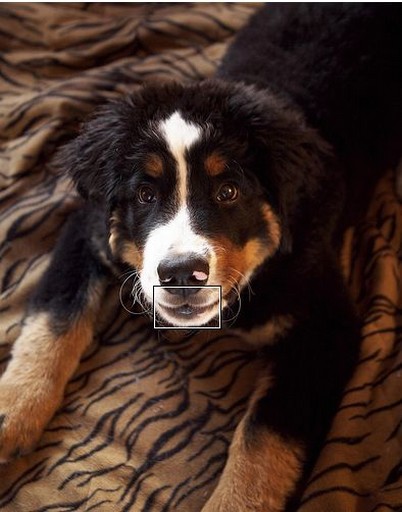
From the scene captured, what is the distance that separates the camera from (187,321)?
1.87m

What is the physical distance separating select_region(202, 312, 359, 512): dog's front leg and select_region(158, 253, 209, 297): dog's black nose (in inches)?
20.4

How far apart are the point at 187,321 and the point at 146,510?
57 cm

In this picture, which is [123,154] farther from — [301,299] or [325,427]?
[325,427]

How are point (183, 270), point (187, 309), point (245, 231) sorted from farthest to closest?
1. point (245, 231)
2. point (187, 309)
3. point (183, 270)

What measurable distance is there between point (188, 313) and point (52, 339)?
560mm

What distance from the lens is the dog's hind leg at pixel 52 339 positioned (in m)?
1.99

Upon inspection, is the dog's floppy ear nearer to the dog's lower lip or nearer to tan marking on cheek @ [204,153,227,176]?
tan marking on cheek @ [204,153,227,176]

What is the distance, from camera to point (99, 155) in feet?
6.60

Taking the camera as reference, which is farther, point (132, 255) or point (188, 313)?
point (132, 255)

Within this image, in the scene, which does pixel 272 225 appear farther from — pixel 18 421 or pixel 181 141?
pixel 18 421

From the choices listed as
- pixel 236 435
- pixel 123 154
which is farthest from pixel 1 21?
pixel 236 435

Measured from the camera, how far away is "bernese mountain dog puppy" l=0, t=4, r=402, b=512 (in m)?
1.85

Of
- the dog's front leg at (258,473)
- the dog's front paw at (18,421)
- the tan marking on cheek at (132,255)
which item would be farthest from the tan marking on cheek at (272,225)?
the dog's front paw at (18,421)

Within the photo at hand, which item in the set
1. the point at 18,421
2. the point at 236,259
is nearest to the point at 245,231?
the point at 236,259
